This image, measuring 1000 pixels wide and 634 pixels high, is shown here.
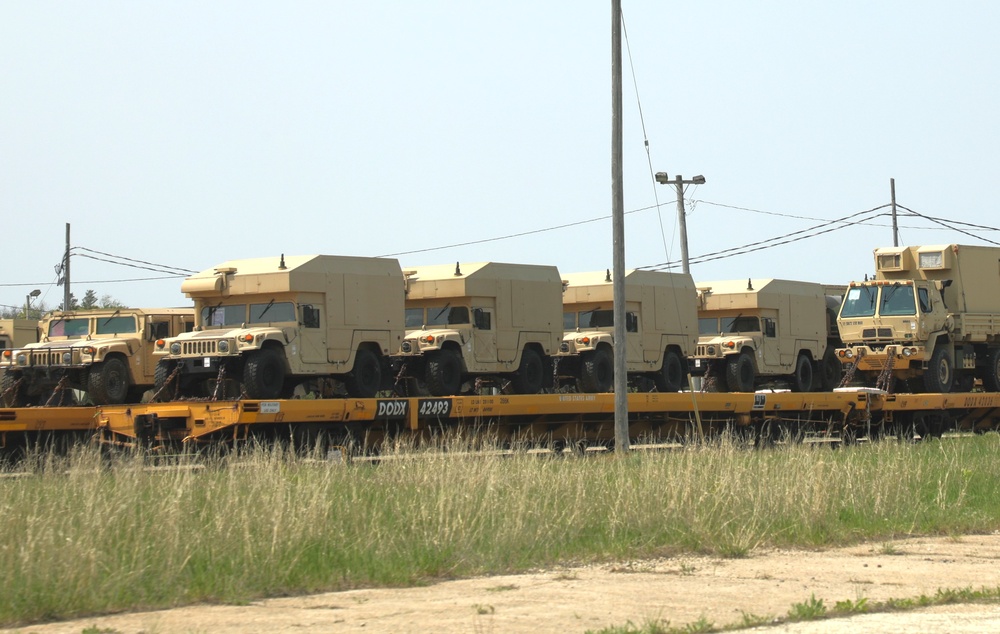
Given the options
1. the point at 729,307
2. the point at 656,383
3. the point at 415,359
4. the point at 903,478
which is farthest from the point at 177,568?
the point at 729,307

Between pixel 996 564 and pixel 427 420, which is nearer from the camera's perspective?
pixel 996 564

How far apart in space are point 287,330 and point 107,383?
4.83m

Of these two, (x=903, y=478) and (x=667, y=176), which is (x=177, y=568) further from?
(x=667, y=176)

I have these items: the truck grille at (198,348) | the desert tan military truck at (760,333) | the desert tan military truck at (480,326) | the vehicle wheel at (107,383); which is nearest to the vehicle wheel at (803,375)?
the desert tan military truck at (760,333)

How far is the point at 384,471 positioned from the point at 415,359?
7.13 meters

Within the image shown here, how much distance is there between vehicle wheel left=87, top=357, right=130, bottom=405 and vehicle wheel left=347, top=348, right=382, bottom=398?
4729mm

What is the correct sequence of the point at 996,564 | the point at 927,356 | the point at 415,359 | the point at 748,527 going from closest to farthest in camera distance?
1. the point at 996,564
2. the point at 748,527
3. the point at 415,359
4. the point at 927,356

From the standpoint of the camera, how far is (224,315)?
2058cm

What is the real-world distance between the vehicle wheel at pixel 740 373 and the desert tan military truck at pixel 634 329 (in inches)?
45.5

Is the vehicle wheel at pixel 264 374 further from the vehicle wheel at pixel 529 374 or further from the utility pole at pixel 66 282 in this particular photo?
the utility pole at pixel 66 282

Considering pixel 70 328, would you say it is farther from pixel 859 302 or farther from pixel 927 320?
pixel 927 320

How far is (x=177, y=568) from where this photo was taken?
9.52 meters

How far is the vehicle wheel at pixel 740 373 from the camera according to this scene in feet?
90.3

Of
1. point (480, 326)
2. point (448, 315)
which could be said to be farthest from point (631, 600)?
point (448, 315)
